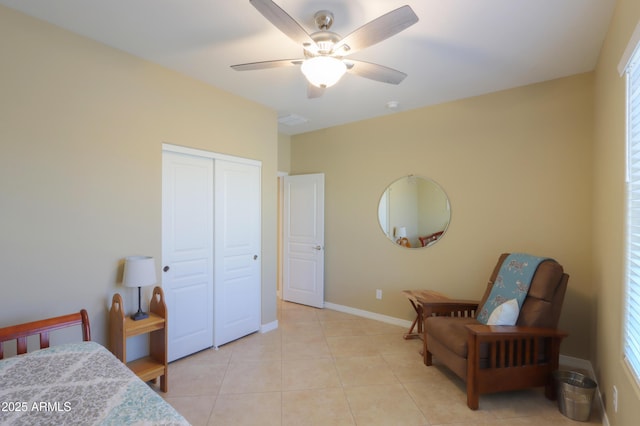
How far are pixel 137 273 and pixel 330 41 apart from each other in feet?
6.97

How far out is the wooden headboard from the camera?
169cm

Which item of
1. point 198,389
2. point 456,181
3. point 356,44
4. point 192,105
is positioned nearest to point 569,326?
point 456,181

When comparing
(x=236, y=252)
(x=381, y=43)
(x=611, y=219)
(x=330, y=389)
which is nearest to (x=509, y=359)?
(x=611, y=219)

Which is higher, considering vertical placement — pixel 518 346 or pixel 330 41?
pixel 330 41

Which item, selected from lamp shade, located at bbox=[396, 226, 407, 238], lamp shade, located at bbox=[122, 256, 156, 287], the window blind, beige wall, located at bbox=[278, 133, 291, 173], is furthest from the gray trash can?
beige wall, located at bbox=[278, 133, 291, 173]

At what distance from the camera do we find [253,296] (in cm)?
354

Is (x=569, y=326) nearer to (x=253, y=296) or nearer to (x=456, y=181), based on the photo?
(x=456, y=181)

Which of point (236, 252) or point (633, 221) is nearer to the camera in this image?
point (633, 221)

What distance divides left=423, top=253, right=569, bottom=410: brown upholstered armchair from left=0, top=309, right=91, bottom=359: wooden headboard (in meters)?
2.58

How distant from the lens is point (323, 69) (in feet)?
5.79

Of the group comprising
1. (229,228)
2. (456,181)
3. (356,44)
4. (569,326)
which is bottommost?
(569,326)

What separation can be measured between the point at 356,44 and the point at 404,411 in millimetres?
2434

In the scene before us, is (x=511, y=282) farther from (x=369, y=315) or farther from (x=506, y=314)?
(x=369, y=315)

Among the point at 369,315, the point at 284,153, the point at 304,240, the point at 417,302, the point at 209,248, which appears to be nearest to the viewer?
the point at 209,248
